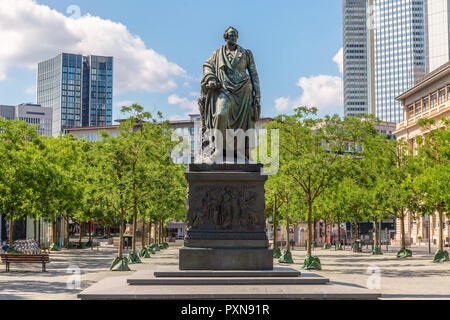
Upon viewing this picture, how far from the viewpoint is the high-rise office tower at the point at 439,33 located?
141 m

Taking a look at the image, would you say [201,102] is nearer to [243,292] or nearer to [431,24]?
[243,292]

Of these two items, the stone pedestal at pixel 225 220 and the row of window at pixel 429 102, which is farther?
the row of window at pixel 429 102

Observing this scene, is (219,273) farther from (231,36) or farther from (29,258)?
(29,258)

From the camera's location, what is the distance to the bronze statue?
637 inches

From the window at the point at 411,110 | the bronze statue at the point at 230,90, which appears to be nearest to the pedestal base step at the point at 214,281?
the bronze statue at the point at 230,90

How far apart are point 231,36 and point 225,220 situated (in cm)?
542

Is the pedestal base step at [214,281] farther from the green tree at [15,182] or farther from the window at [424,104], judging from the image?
the window at [424,104]

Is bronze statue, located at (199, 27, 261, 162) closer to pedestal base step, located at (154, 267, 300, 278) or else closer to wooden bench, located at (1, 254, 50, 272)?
pedestal base step, located at (154, 267, 300, 278)

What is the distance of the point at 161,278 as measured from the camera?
13.9 m

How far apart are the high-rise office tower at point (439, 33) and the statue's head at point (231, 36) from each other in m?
133

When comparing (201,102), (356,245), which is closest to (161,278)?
(201,102)

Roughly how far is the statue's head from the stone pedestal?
12.5ft

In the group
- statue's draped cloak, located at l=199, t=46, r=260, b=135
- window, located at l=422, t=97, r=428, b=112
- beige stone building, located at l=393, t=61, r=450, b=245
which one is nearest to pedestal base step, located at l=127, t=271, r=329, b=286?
statue's draped cloak, located at l=199, t=46, r=260, b=135

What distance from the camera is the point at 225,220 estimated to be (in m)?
14.9
